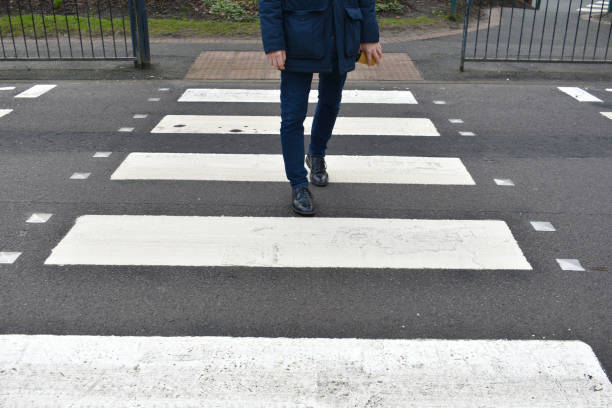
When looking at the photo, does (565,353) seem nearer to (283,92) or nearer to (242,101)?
(283,92)

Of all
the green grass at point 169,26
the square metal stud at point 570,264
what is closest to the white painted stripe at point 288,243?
the square metal stud at point 570,264

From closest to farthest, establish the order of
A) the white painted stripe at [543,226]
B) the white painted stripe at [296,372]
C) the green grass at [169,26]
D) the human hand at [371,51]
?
1. the white painted stripe at [296,372]
2. the white painted stripe at [543,226]
3. the human hand at [371,51]
4. the green grass at [169,26]

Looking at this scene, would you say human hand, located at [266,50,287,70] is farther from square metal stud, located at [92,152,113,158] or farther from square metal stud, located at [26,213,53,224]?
square metal stud, located at [92,152,113,158]

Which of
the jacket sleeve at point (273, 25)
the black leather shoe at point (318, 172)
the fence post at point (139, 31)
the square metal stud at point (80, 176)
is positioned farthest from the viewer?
the fence post at point (139, 31)

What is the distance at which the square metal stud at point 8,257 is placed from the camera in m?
3.74

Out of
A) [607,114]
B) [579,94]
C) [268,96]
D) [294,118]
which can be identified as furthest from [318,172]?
[579,94]

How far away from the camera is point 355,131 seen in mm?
6398

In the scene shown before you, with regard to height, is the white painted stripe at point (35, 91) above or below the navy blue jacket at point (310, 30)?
below

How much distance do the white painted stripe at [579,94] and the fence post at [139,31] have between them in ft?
17.2

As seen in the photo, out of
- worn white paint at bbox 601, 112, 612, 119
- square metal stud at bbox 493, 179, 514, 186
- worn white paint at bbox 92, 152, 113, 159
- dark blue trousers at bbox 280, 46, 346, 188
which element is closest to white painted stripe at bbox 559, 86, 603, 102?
worn white paint at bbox 601, 112, 612, 119

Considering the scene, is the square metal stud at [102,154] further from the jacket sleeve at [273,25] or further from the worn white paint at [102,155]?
the jacket sleeve at [273,25]

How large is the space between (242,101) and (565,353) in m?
5.20

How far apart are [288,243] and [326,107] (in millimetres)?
1196

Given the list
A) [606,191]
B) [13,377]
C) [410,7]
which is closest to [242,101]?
[606,191]
